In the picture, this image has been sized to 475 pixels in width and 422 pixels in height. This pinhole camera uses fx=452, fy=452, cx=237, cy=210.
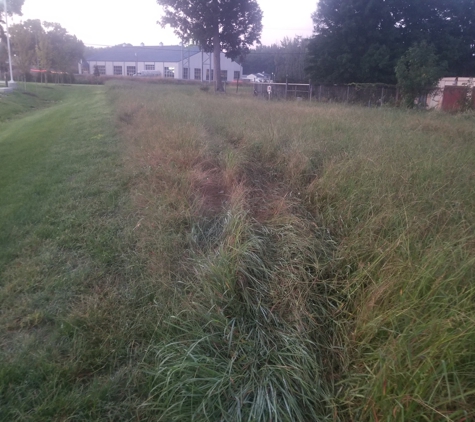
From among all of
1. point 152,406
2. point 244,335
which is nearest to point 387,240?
point 244,335

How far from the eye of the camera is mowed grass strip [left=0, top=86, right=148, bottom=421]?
10.1 ft

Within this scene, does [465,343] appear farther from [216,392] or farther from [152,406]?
[152,406]

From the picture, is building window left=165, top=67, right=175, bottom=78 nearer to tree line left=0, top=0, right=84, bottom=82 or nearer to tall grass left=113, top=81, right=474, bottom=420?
tree line left=0, top=0, right=84, bottom=82

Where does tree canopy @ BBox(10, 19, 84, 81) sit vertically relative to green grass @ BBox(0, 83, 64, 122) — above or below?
above

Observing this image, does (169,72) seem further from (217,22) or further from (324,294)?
(324,294)

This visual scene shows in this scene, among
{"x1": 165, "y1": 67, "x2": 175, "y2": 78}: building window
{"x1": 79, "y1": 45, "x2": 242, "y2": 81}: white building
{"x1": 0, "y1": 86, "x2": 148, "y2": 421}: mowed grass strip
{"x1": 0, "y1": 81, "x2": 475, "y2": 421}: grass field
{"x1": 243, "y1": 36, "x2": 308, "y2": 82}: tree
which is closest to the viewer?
{"x1": 0, "y1": 81, "x2": 475, "y2": 421}: grass field

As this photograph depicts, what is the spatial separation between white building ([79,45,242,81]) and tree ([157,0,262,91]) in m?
30.4

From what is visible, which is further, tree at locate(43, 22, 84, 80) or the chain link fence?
tree at locate(43, 22, 84, 80)

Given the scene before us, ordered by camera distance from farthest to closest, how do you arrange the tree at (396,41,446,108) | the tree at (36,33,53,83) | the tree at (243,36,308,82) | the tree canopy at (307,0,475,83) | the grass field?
the tree at (36,33,53,83) < the tree at (243,36,308,82) < the tree canopy at (307,0,475,83) < the tree at (396,41,446,108) < the grass field

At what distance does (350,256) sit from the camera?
377cm

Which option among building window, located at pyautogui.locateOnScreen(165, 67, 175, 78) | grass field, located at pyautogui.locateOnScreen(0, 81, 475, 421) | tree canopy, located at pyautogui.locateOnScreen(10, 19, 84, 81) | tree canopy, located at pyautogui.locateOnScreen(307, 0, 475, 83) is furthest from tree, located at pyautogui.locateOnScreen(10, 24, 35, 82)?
grass field, located at pyautogui.locateOnScreen(0, 81, 475, 421)

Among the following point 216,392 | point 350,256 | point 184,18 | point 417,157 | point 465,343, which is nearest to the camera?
point 465,343

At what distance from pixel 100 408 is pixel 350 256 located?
2208 mm

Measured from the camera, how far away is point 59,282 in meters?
4.45
